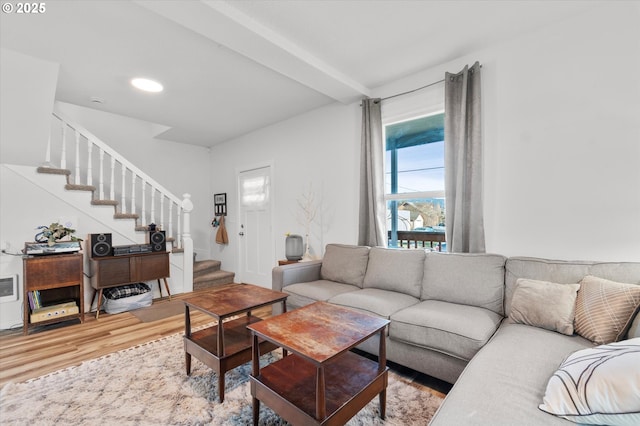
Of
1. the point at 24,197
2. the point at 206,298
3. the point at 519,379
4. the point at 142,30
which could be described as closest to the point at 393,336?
the point at 519,379

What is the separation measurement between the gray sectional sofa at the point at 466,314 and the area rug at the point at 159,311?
150cm

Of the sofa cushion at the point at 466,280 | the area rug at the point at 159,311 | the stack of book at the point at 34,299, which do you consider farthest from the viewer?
the area rug at the point at 159,311

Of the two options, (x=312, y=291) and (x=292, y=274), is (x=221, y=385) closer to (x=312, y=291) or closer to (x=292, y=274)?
(x=312, y=291)

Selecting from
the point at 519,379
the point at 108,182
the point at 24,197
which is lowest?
the point at 519,379

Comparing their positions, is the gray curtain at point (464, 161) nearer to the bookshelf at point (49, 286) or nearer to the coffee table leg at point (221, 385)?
the coffee table leg at point (221, 385)

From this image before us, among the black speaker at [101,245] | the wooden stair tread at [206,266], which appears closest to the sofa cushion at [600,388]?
the black speaker at [101,245]

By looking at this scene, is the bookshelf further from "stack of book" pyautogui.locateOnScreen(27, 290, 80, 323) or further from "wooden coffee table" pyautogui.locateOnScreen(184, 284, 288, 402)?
"wooden coffee table" pyautogui.locateOnScreen(184, 284, 288, 402)

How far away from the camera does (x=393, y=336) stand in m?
2.04

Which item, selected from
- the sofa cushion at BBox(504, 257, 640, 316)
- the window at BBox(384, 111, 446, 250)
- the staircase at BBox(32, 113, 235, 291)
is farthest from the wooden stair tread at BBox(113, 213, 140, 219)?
the sofa cushion at BBox(504, 257, 640, 316)

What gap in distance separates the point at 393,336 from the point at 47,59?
3844 mm

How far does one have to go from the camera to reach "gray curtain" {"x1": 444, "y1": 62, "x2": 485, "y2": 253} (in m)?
2.50

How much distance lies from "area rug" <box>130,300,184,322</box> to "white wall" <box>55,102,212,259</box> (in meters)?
1.97

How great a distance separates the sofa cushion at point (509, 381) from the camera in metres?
1.03

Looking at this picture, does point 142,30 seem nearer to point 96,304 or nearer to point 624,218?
point 96,304
